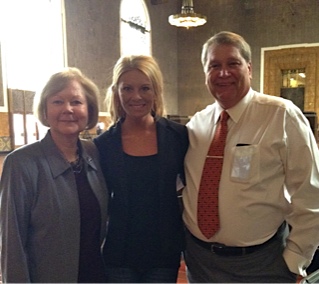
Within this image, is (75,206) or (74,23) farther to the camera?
(74,23)

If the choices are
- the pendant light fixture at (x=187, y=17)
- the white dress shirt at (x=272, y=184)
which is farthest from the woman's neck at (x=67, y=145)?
the pendant light fixture at (x=187, y=17)

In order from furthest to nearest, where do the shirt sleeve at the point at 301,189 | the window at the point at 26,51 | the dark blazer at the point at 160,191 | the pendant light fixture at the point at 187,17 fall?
the pendant light fixture at the point at 187,17 → the window at the point at 26,51 → the dark blazer at the point at 160,191 → the shirt sleeve at the point at 301,189

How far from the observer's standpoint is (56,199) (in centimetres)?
142

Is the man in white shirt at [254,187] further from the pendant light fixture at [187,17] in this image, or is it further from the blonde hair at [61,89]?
the pendant light fixture at [187,17]

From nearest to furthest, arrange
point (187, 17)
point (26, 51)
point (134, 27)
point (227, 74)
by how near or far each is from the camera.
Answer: point (227, 74), point (26, 51), point (187, 17), point (134, 27)

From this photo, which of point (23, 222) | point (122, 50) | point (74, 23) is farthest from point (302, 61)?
point (23, 222)

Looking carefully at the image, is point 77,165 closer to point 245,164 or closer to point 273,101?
point 245,164

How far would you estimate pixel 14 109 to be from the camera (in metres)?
5.59

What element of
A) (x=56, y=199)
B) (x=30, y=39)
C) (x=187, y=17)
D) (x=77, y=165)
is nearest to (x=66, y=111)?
(x=77, y=165)

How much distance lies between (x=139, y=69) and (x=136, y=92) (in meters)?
0.10

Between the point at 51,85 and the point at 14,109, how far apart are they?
14.4ft

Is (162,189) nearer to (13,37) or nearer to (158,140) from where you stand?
(158,140)

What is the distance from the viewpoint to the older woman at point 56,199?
1.37 m

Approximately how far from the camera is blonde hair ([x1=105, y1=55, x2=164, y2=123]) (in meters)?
1.69
